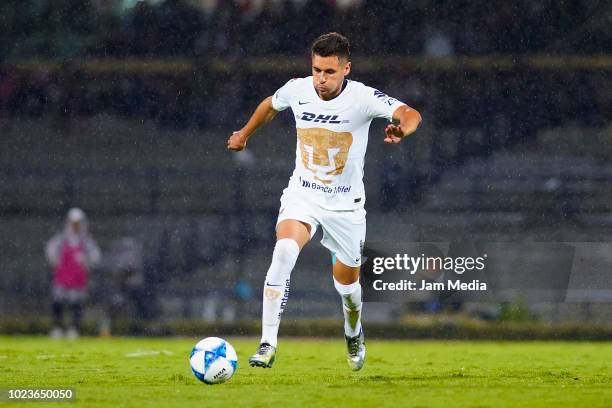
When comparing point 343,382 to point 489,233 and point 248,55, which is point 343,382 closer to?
point 489,233

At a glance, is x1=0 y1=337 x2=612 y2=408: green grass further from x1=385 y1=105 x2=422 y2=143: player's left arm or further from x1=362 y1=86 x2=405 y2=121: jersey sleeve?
x1=362 y1=86 x2=405 y2=121: jersey sleeve

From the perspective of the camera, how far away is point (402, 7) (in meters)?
16.2

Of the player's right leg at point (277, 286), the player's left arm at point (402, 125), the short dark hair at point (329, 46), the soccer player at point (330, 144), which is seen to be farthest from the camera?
the soccer player at point (330, 144)

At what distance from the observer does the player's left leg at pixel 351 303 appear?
8.89 m

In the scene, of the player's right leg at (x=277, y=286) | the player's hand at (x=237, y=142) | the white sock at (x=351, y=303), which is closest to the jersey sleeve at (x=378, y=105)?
the player's hand at (x=237, y=142)

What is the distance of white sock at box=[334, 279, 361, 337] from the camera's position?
29.5 ft

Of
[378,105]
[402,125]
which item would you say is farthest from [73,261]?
[402,125]

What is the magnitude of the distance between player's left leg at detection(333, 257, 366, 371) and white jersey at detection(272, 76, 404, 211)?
0.55m

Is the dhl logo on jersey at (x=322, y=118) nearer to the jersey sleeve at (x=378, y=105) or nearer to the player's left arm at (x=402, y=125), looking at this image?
the jersey sleeve at (x=378, y=105)

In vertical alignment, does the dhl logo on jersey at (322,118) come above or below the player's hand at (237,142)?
above

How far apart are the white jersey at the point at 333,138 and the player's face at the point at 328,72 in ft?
0.57

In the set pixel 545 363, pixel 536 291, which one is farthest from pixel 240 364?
pixel 536 291

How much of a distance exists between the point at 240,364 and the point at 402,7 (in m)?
7.65

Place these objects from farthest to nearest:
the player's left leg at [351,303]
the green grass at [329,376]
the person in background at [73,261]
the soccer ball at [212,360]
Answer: the person in background at [73,261], the player's left leg at [351,303], the soccer ball at [212,360], the green grass at [329,376]
